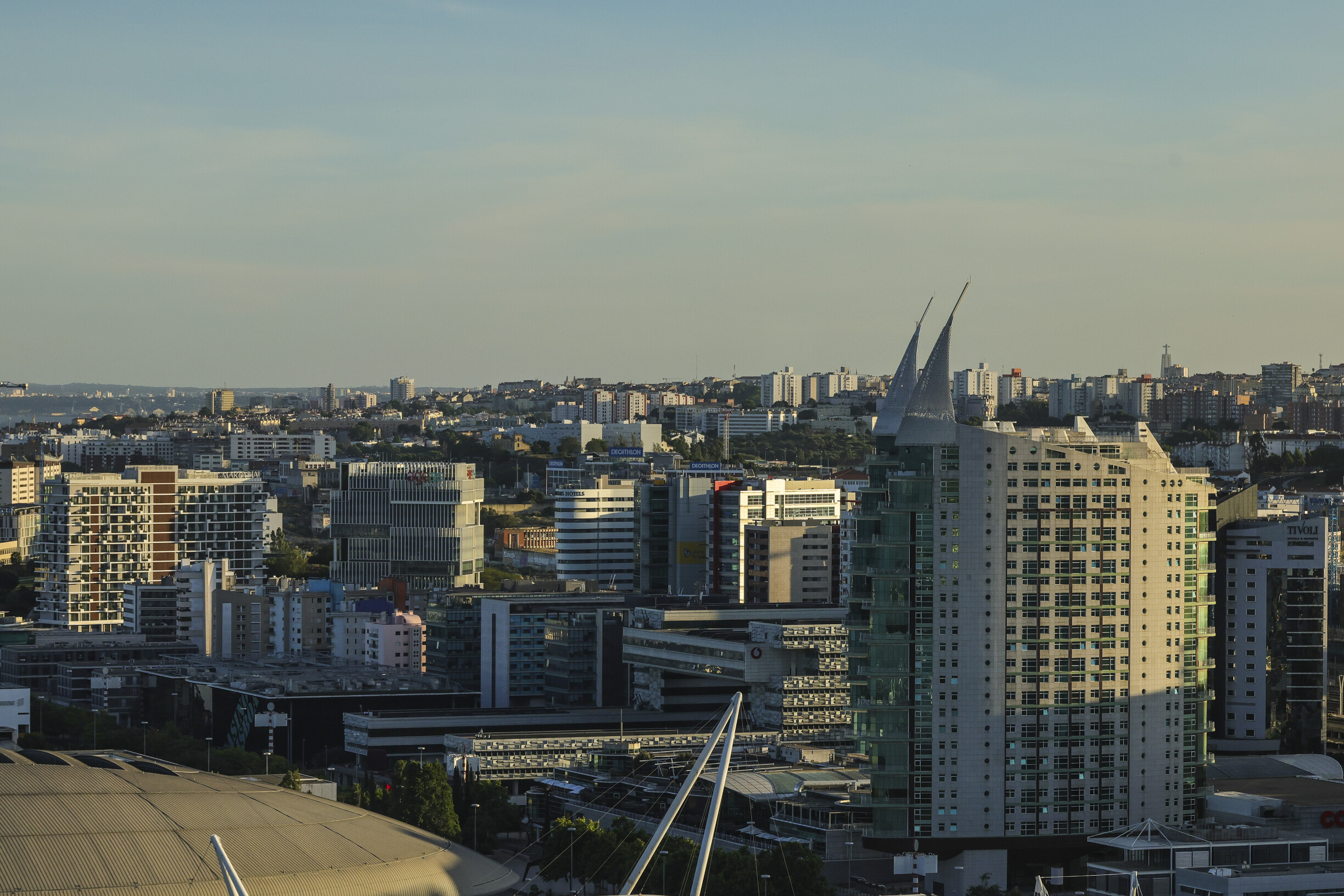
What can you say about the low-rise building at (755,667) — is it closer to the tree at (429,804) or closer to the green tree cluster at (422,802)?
the green tree cluster at (422,802)

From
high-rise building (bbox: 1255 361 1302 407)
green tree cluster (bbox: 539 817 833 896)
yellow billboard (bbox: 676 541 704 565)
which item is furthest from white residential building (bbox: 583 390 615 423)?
green tree cluster (bbox: 539 817 833 896)

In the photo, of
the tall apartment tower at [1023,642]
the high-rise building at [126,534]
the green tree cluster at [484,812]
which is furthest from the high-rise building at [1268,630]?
the high-rise building at [126,534]

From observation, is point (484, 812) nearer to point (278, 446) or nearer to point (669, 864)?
point (669, 864)

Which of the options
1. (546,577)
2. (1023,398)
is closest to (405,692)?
(546,577)

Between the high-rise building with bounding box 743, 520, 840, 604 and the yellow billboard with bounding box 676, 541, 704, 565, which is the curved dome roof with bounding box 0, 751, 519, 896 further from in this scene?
the yellow billboard with bounding box 676, 541, 704, 565

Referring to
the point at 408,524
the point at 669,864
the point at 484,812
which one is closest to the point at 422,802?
the point at 484,812

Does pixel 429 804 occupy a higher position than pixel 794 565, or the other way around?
pixel 794 565

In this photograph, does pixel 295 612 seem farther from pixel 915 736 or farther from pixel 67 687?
pixel 915 736
